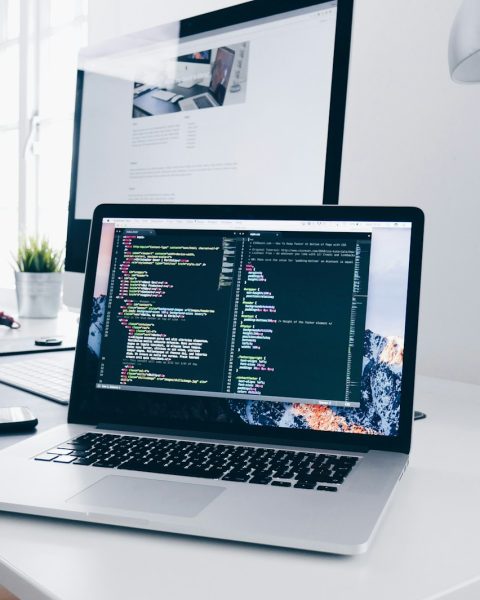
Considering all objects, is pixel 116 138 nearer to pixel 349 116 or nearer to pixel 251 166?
pixel 251 166

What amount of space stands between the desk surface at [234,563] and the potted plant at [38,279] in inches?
43.7

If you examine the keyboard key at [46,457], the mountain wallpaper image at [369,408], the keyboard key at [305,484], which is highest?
the mountain wallpaper image at [369,408]

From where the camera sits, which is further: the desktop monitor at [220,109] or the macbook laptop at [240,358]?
the desktop monitor at [220,109]

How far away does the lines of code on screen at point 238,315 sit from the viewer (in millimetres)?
629

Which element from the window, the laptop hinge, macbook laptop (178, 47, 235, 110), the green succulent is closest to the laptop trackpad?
the laptop hinge

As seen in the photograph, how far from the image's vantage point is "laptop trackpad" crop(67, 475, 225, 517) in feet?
1.49

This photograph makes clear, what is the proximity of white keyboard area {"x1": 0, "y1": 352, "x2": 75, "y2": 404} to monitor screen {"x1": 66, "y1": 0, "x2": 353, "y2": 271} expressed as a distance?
0.18 metres

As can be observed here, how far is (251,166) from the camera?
2.89ft

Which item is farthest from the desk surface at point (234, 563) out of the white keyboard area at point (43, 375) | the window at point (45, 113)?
the window at point (45, 113)

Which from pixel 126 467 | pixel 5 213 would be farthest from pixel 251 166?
pixel 5 213

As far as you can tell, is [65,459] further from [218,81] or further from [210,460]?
[218,81]

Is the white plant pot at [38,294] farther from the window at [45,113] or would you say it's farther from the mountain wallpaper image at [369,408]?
the mountain wallpaper image at [369,408]

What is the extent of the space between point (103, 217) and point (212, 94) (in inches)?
11.3

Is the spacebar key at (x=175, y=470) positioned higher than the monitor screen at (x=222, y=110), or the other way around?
the monitor screen at (x=222, y=110)
